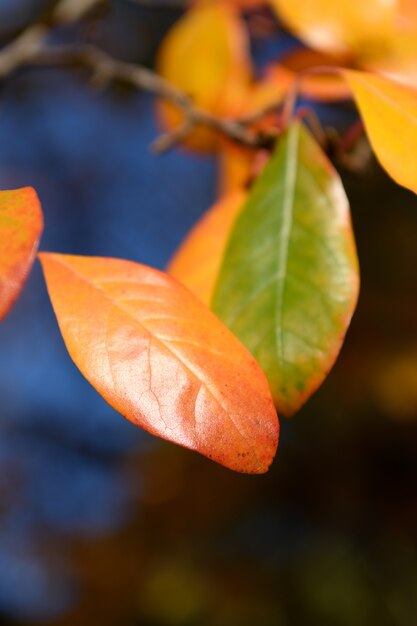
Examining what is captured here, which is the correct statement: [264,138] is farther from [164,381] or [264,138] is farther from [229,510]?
[229,510]

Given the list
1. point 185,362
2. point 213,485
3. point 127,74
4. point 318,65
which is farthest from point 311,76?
point 213,485

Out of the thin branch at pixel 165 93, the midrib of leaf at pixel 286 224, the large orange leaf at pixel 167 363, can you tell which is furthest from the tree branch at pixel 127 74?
the large orange leaf at pixel 167 363

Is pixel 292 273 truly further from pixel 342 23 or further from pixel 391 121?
pixel 342 23

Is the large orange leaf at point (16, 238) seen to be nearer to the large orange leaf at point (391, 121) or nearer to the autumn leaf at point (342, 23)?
the large orange leaf at point (391, 121)

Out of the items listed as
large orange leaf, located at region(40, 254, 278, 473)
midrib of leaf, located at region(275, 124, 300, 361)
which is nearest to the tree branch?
midrib of leaf, located at region(275, 124, 300, 361)

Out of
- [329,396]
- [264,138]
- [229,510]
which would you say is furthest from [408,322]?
[264,138]

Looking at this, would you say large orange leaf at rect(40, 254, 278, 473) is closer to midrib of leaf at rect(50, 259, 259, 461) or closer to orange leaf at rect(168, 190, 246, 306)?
midrib of leaf at rect(50, 259, 259, 461)
